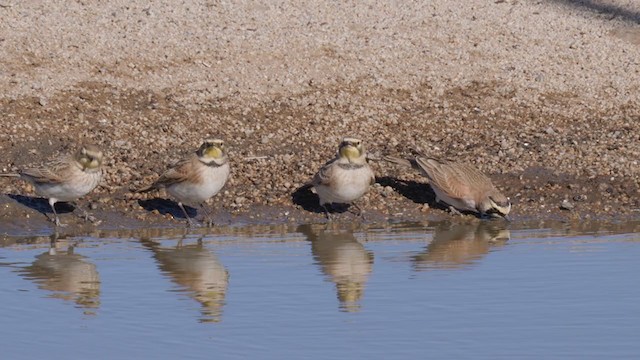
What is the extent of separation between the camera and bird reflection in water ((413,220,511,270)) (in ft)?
39.8

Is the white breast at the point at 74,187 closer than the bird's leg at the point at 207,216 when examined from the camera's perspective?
Yes

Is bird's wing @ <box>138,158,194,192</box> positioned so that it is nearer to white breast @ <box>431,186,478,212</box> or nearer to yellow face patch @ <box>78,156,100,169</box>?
yellow face patch @ <box>78,156,100,169</box>

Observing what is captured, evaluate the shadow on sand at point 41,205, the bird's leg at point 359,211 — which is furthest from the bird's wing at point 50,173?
the bird's leg at point 359,211

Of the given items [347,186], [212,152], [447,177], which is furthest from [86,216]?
[447,177]

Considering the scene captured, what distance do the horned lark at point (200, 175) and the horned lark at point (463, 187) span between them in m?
2.13

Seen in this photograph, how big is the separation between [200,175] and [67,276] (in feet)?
7.94

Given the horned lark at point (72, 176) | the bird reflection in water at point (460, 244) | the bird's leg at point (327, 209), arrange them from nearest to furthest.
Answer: the bird reflection in water at point (460, 244), the horned lark at point (72, 176), the bird's leg at point (327, 209)

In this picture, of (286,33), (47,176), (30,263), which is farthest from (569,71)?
(30,263)

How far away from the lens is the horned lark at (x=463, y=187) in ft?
46.3

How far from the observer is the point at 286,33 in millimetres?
18562

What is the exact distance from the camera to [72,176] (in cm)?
1353

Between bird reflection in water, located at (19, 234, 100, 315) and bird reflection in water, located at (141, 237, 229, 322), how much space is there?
63cm

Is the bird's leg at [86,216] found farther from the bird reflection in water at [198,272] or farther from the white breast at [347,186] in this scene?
the white breast at [347,186]

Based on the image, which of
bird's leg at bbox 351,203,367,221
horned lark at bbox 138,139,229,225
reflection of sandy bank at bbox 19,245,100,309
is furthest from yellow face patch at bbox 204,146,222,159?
reflection of sandy bank at bbox 19,245,100,309
